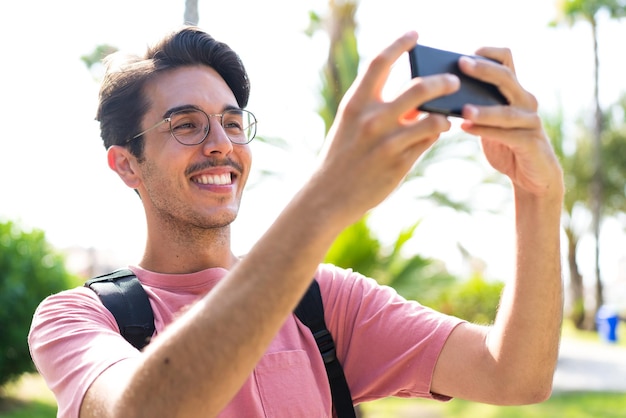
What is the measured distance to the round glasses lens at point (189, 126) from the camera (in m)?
2.29

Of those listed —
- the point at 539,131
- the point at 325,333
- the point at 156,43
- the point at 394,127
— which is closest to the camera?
the point at 394,127

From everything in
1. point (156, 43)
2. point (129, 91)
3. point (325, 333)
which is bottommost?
point (325, 333)

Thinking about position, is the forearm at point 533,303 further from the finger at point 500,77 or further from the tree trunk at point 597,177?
the tree trunk at point 597,177

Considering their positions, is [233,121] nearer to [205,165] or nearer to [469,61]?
[205,165]

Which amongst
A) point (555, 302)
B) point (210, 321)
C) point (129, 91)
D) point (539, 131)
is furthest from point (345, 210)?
point (129, 91)

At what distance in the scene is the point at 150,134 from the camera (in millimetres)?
2385

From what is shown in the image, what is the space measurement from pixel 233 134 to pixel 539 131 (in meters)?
1.18

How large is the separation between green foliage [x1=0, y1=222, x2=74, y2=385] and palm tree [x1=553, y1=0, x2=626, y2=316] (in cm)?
2154

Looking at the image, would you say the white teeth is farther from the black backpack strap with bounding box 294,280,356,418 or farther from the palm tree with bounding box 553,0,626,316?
the palm tree with bounding box 553,0,626,316

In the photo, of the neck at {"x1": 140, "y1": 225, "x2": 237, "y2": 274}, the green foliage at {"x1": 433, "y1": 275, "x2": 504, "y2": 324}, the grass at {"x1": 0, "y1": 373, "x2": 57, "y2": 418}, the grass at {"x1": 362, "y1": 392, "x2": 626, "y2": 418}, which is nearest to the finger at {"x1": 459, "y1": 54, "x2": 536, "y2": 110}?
the neck at {"x1": 140, "y1": 225, "x2": 237, "y2": 274}

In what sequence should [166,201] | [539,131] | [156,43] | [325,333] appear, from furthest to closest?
1. [156,43]
2. [166,201]
3. [325,333]
4. [539,131]

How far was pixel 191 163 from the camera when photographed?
227 centimetres

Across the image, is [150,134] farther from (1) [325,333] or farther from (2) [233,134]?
(1) [325,333]

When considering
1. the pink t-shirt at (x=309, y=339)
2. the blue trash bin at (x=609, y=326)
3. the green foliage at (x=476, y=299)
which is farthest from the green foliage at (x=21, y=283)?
the blue trash bin at (x=609, y=326)
